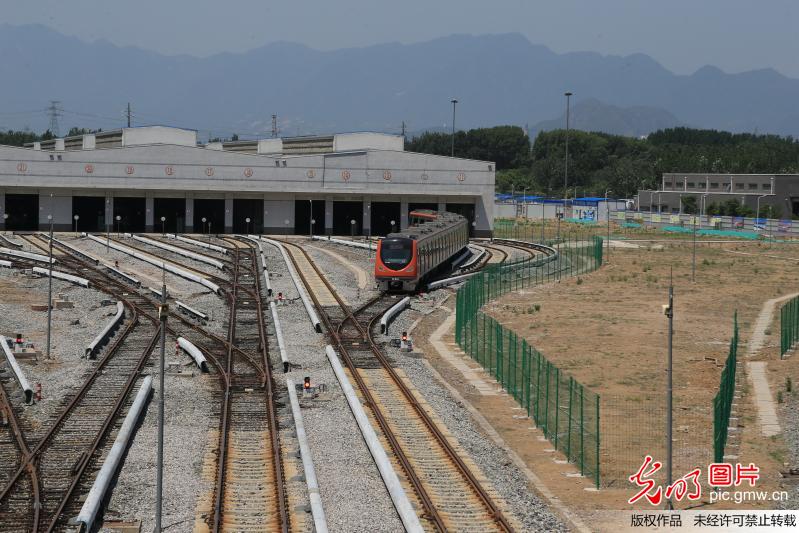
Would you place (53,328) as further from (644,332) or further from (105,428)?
(644,332)

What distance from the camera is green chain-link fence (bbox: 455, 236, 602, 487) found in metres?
23.9

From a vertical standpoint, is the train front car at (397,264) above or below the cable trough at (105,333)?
above

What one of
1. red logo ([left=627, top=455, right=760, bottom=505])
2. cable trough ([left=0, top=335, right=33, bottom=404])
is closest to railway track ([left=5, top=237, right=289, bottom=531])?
cable trough ([left=0, top=335, right=33, bottom=404])

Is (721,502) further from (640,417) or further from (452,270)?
(452,270)

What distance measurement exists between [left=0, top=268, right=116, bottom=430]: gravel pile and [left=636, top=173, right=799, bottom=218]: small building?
90434 millimetres

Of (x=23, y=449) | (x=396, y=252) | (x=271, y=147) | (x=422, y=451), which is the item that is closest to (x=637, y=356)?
(x=422, y=451)

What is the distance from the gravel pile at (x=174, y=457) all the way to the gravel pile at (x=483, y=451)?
582cm

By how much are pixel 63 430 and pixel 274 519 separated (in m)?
8.32

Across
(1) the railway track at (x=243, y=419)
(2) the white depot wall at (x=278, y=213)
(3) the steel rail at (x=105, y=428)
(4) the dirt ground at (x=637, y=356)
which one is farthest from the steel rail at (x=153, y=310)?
(2) the white depot wall at (x=278, y=213)

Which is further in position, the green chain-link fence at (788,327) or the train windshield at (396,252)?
the train windshield at (396,252)

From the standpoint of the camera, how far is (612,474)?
22391 mm

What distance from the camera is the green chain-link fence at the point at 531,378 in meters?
23.9

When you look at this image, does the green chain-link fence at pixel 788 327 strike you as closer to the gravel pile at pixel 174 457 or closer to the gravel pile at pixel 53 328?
the gravel pile at pixel 174 457

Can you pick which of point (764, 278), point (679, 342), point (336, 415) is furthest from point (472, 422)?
point (764, 278)
